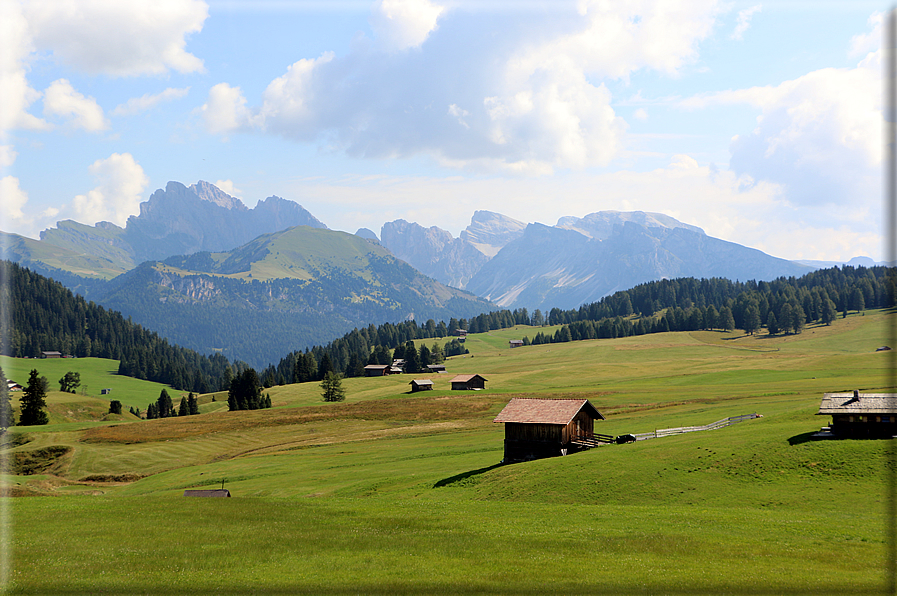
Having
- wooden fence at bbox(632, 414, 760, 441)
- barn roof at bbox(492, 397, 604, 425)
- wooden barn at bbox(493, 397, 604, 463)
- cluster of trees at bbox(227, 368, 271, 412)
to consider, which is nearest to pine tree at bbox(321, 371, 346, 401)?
cluster of trees at bbox(227, 368, 271, 412)

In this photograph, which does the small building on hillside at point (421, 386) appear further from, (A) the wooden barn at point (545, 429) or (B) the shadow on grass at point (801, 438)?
(B) the shadow on grass at point (801, 438)

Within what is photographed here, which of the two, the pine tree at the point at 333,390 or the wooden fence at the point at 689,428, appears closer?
the wooden fence at the point at 689,428

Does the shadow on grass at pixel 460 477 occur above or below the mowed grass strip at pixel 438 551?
below

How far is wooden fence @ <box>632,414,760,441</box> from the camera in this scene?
196 ft

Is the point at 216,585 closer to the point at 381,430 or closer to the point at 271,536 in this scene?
the point at 271,536

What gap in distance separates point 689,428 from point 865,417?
18.3m

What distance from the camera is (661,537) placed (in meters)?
29.3

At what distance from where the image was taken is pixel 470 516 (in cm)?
3575

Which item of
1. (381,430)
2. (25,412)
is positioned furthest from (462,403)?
(25,412)

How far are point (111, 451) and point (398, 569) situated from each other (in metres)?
76.9

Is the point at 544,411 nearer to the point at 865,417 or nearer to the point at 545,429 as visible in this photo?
the point at 545,429

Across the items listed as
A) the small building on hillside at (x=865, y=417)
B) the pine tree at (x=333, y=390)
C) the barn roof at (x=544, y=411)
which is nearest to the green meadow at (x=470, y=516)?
the small building on hillside at (x=865, y=417)

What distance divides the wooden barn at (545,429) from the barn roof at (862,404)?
68.5 ft

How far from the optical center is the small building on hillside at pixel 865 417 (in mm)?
45344
